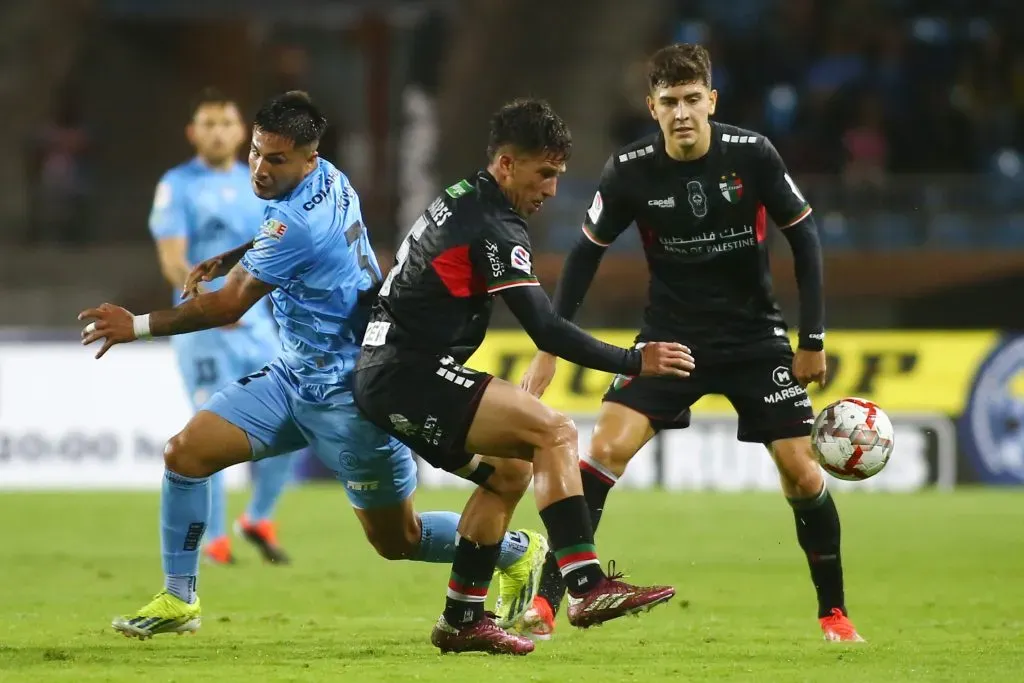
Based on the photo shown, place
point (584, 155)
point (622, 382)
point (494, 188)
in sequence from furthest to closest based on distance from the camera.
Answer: point (584, 155), point (622, 382), point (494, 188)

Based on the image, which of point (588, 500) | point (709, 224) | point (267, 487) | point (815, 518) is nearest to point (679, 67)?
point (709, 224)

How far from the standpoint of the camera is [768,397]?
6766 millimetres

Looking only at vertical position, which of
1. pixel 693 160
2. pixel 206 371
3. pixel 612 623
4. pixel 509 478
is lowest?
pixel 612 623

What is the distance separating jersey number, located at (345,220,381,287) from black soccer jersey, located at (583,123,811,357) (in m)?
0.94

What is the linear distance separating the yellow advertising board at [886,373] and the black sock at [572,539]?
28.5 feet

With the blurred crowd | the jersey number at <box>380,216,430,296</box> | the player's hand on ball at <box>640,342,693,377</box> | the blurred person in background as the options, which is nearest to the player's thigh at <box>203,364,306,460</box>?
the jersey number at <box>380,216,430,296</box>

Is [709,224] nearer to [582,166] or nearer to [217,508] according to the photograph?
[217,508]

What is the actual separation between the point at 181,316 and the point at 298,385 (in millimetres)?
599

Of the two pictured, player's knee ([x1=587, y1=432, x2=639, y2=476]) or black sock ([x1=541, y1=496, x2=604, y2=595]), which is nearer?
black sock ([x1=541, y1=496, x2=604, y2=595])

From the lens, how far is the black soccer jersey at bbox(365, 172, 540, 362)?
5773mm

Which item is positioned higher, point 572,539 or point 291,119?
point 291,119

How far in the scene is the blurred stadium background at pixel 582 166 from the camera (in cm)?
1474

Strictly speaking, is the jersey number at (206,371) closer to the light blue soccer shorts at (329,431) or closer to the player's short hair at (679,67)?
the light blue soccer shorts at (329,431)

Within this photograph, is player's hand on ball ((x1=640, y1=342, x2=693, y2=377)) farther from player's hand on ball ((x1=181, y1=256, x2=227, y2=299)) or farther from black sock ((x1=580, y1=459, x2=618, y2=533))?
player's hand on ball ((x1=181, y1=256, x2=227, y2=299))
